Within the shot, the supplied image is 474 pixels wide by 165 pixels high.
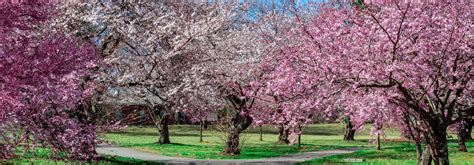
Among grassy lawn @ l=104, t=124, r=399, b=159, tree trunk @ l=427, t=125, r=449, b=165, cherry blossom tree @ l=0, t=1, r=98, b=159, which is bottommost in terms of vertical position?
grassy lawn @ l=104, t=124, r=399, b=159

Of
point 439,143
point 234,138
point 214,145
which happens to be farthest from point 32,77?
point 214,145

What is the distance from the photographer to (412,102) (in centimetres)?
949

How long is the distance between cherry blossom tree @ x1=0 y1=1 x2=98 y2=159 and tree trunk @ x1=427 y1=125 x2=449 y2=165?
267 inches

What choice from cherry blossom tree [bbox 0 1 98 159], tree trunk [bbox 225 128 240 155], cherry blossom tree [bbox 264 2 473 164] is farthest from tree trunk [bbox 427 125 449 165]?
tree trunk [bbox 225 128 240 155]

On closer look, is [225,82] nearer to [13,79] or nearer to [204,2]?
[204,2]

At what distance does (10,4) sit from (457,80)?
837cm

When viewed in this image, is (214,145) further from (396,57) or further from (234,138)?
(396,57)

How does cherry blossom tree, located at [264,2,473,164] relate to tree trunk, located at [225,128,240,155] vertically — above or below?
above

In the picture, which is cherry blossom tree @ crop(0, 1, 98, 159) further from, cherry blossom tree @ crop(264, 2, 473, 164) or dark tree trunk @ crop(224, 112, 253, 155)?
dark tree trunk @ crop(224, 112, 253, 155)

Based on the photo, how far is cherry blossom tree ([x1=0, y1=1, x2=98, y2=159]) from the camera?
664cm

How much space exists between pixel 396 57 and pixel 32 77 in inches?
252

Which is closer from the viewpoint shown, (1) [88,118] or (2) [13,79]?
(2) [13,79]

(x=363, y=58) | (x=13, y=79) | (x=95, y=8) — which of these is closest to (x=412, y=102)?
(x=363, y=58)

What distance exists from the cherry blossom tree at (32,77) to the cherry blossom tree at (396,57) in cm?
434
